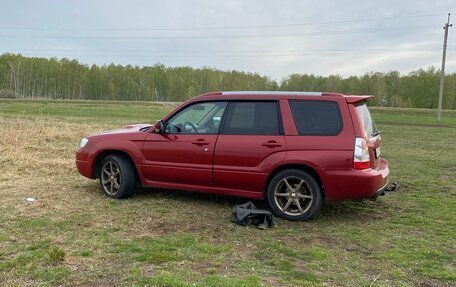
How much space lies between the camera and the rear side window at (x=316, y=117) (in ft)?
18.4

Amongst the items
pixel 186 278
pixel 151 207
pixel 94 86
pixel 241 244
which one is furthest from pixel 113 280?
pixel 94 86

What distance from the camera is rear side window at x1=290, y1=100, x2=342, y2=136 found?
562 centimetres

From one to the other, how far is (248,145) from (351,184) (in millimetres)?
1417

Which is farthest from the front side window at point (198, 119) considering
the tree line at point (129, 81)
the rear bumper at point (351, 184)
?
the tree line at point (129, 81)

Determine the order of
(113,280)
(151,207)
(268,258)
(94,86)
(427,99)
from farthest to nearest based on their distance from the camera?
(94,86), (427,99), (151,207), (268,258), (113,280)

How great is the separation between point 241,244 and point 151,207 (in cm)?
194

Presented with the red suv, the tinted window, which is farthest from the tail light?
the tinted window

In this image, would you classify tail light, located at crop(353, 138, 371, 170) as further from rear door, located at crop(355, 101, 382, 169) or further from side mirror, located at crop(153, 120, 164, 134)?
side mirror, located at crop(153, 120, 164, 134)

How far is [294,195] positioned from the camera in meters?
5.72

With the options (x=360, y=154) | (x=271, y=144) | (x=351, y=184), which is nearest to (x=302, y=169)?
(x=271, y=144)

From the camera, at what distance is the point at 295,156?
5621mm

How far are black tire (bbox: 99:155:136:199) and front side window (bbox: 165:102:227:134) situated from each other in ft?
2.94

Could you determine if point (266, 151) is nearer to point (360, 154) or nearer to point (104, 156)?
point (360, 154)

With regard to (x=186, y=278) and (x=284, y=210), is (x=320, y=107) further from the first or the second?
(x=186, y=278)
